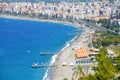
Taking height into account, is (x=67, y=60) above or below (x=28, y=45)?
above

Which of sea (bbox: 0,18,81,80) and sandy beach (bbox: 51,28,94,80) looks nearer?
sandy beach (bbox: 51,28,94,80)

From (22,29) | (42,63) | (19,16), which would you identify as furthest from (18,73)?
(19,16)

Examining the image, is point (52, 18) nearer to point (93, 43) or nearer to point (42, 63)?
point (93, 43)

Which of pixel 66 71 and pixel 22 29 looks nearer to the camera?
pixel 66 71

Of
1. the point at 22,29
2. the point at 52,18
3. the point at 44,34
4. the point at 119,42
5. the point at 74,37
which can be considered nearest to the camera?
the point at 119,42

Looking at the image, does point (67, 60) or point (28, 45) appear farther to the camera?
point (28, 45)

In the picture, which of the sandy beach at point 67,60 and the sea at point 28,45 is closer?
the sandy beach at point 67,60

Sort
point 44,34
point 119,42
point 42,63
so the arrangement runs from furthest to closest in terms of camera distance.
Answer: point 44,34, point 119,42, point 42,63
